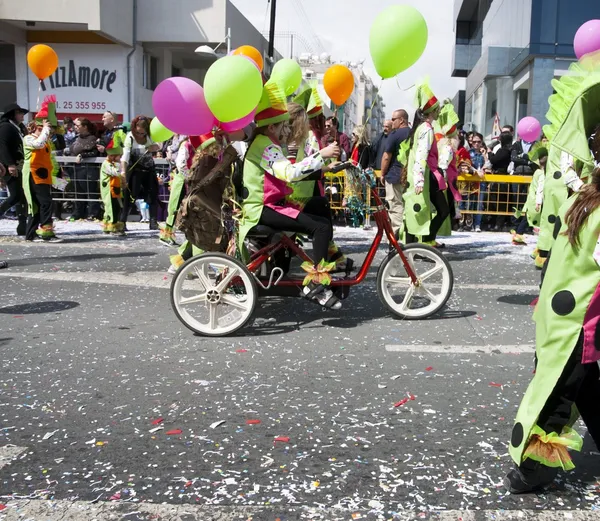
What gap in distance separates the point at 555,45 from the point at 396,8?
1690cm

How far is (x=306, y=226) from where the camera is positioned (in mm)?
5566

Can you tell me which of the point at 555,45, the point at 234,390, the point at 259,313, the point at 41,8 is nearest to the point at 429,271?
the point at 259,313

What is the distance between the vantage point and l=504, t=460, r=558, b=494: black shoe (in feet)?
9.32

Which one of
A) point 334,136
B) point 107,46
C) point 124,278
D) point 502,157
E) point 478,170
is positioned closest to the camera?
point 124,278

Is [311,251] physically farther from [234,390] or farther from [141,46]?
[141,46]

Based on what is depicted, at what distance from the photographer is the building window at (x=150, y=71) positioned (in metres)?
25.3

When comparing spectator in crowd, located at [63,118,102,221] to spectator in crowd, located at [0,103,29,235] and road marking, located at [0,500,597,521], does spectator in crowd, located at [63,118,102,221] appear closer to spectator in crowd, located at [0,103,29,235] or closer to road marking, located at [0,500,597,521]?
spectator in crowd, located at [0,103,29,235]

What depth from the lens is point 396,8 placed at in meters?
6.38

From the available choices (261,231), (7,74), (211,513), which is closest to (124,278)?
(261,231)

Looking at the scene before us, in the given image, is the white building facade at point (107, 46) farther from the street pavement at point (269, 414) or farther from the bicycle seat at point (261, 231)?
the bicycle seat at point (261, 231)

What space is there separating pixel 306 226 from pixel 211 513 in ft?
10.0

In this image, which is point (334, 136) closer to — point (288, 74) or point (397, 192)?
point (397, 192)

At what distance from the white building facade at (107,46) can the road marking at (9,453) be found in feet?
66.7

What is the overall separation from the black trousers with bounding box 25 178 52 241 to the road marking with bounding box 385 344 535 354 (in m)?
7.27
